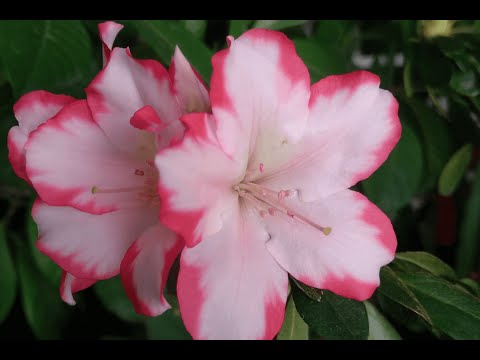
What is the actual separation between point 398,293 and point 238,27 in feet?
1.09

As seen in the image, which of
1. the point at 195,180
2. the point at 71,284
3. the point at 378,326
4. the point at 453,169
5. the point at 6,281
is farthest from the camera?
the point at 6,281

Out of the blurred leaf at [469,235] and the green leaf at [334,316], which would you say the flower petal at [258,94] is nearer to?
the green leaf at [334,316]

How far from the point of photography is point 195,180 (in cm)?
39

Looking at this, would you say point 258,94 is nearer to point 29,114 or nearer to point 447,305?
point 29,114

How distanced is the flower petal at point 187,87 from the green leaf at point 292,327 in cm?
24

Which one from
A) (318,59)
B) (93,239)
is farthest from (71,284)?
(318,59)

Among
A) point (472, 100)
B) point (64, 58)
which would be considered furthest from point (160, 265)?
point (472, 100)

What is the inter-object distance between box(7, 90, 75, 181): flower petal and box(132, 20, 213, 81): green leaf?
13 cm

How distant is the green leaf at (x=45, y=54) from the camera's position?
561 millimetres

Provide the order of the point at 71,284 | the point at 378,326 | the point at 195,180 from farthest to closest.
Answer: the point at 378,326
the point at 71,284
the point at 195,180

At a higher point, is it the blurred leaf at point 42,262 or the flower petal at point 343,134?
the flower petal at point 343,134

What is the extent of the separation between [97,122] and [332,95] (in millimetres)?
197

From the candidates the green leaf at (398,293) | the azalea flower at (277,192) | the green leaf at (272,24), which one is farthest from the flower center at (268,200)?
the green leaf at (272,24)

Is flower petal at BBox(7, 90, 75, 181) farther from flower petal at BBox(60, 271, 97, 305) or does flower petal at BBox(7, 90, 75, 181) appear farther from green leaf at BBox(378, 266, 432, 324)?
green leaf at BBox(378, 266, 432, 324)
